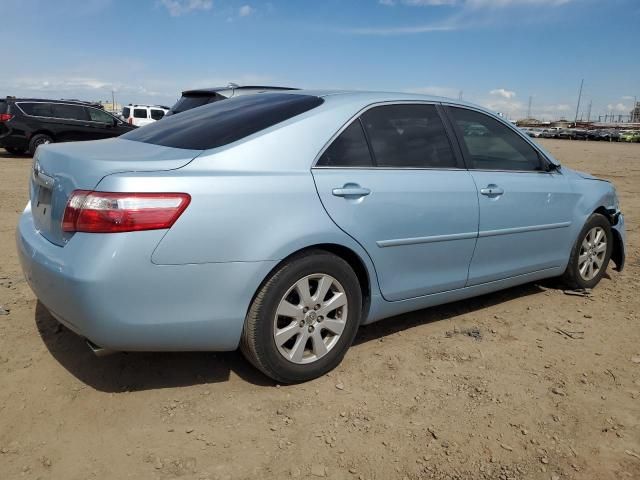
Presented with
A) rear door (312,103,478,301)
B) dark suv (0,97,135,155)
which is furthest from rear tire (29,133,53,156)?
rear door (312,103,478,301)

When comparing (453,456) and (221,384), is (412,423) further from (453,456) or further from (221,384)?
(221,384)

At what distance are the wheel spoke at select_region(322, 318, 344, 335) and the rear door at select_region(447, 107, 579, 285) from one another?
117 cm

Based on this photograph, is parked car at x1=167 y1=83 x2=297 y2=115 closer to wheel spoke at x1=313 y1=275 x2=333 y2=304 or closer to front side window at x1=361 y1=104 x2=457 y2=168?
front side window at x1=361 y1=104 x2=457 y2=168

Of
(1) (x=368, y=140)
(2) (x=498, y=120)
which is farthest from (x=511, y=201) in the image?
(1) (x=368, y=140)

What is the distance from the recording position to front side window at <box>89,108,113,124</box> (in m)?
15.5

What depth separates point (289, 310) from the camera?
2.87 m

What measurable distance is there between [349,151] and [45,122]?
14.1 m

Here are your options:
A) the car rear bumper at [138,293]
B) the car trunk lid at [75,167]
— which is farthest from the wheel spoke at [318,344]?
the car trunk lid at [75,167]

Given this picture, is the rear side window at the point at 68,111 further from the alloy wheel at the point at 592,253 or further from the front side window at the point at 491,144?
the alloy wheel at the point at 592,253

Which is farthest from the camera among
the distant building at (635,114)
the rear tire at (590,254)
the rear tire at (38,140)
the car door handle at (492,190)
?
the distant building at (635,114)

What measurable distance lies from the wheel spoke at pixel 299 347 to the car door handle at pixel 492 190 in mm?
1620

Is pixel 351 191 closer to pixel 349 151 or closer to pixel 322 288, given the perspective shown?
pixel 349 151

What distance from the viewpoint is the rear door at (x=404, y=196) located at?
3.03 m

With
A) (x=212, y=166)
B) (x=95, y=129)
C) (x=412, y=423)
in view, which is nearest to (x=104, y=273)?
(x=212, y=166)
